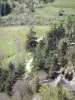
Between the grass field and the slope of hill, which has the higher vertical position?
the slope of hill

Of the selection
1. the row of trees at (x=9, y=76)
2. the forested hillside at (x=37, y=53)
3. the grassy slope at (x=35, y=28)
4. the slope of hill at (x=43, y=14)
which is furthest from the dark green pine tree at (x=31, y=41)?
the slope of hill at (x=43, y=14)

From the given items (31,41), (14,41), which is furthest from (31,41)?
(14,41)

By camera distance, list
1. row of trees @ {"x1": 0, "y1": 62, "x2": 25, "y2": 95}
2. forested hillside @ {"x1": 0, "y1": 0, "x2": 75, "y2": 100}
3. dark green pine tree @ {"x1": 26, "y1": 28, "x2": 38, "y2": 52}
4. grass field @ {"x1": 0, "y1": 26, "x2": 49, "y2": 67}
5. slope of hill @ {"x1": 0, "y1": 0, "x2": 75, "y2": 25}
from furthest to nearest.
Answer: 1. slope of hill @ {"x1": 0, "y1": 0, "x2": 75, "y2": 25}
2. dark green pine tree @ {"x1": 26, "y1": 28, "x2": 38, "y2": 52}
3. grass field @ {"x1": 0, "y1": 26, "x2": 49, "y2": 67}
4. row of trees @ {"x1": 0, "y1": 62, "x2": 25, "y2": 95}
5. forested hillside @ {"x1": 0, "y1": 0, "x2": 75, "y2": 100}

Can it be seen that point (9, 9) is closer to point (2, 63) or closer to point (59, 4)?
point (59, 4)

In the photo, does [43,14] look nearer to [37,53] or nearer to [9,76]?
[37,53]

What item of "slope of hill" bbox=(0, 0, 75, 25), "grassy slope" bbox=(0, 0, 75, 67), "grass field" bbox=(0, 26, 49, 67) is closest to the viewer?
"grass field" bbox=(0, 26, 49, 67)

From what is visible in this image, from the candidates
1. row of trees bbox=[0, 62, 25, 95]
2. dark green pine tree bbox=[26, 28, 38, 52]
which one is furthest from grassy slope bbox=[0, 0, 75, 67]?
row of trees bbox=[0, 62, 25, 95]

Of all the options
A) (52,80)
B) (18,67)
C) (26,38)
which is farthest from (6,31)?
(52,80)

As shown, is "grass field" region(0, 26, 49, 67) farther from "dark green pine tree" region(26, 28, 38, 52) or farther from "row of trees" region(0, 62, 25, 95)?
"row of trees" region(0, 62, 25, 95)
